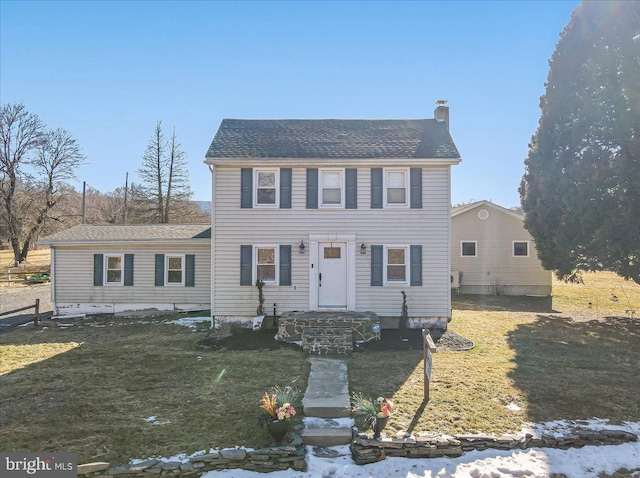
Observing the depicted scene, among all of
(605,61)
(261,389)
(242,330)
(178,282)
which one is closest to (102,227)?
(178,282)

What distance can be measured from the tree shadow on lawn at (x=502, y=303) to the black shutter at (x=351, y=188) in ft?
25.8

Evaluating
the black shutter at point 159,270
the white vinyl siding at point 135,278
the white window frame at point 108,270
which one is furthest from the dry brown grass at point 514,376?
the white window frame at point 108,270

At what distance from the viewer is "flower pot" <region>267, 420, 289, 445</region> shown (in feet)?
16.6

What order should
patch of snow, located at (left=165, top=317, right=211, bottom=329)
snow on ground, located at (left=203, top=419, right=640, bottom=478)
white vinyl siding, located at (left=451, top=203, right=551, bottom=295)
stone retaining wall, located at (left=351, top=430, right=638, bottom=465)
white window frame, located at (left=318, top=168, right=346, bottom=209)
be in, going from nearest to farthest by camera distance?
snow on ground, located at (left=203, top=419, right=640, bottom=478) < stone retaining wall, located at (left=351, top=430, right=638, bottom=465) < white window frame, located at (left=318, top=168, right=346, bottom=209) < patch of snow, located at (left=165, top=317, right=211, bottom=329) < white vinyl siding, located at (left=451, top=203, right=551, bottom=295)

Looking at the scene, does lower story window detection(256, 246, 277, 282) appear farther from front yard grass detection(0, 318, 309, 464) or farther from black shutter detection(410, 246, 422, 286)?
black shutter detection(410, 246, 422, 286)

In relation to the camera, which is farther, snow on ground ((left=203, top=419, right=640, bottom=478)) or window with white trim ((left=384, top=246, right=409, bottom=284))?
window with white trim ((left=384, top=246, right=409, bottom=284))

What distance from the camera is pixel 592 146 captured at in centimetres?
1330

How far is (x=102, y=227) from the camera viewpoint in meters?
16.8

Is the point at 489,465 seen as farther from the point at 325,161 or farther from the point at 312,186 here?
the point at 325,161

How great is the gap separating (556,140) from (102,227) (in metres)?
19.8

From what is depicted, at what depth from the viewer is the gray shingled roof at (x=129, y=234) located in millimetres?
14702

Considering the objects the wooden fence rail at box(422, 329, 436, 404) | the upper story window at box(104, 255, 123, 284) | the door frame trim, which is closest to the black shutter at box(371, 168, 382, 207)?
the door frame trim

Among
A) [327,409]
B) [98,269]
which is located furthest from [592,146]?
[98,269]

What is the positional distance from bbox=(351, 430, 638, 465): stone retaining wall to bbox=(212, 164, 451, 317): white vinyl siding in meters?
6.35
